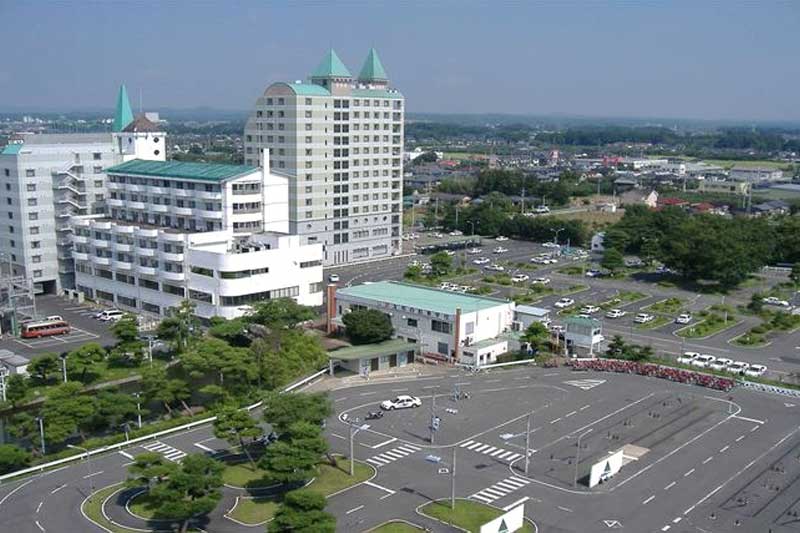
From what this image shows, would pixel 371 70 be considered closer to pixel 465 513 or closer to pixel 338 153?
pixel 338 153

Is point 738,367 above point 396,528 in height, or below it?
below

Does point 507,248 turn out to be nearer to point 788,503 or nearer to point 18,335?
point 18,335

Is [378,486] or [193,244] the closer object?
[378,486]

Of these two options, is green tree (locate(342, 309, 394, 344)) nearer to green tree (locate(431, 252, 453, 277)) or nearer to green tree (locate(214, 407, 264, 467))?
green tree (locate(214, 407, 264, 467))

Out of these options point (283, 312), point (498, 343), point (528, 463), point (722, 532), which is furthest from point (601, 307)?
point (722, 532)

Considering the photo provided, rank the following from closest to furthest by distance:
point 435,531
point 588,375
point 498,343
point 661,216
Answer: point 435,531 < point 588,375 < point 498,343 < point 661,216

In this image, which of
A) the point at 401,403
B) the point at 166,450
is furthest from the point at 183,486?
the point at 401,403

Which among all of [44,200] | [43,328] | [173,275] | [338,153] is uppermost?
[338,153]
